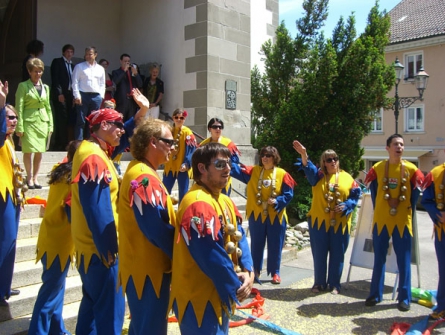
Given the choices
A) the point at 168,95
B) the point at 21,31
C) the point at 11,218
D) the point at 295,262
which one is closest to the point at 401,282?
the point at 295,262

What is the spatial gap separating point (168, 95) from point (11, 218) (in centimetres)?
643

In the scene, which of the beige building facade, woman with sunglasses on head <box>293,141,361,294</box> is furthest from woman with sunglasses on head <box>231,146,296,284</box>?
the beige building facade

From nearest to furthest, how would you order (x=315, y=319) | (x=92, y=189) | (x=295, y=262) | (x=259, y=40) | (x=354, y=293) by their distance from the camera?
(x=92, y=189), (x=315, y=319), (x=354, y=293), (x=295, y=262), (x=259, y=40)

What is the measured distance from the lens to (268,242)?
6.64 meters

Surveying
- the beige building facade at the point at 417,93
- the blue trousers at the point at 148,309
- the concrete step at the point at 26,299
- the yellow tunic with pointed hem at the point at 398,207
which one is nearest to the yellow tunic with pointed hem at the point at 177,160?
the concrete step at the point at 26,299

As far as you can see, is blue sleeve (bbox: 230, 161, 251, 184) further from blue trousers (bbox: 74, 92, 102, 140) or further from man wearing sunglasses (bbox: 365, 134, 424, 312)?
blue trousers (bbox: 74, 92, 102, 140)

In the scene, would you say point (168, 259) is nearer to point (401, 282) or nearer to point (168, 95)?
point (401, 282)

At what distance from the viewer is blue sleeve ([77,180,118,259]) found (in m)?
3.14

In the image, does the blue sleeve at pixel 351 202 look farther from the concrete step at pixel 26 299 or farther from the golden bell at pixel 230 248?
the golden bell at pixel 230 248

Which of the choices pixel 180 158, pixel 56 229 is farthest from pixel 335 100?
pixel 56 229

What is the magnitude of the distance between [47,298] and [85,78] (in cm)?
501

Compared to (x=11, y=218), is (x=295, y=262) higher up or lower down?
lower down

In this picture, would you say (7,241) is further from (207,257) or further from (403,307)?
(403,307)

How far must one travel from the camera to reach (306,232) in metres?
9.56
